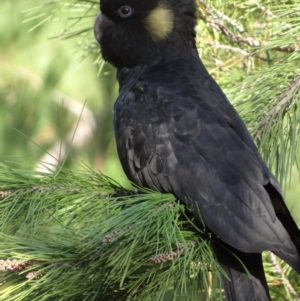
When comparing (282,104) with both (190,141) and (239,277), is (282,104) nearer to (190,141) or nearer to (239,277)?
(190,141)

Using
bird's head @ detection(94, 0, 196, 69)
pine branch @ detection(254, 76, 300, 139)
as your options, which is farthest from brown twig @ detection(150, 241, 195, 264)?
bird's head @ detection(94, 0, 196, 69)

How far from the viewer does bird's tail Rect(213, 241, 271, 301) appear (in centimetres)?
219

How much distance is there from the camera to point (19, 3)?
6141 mm

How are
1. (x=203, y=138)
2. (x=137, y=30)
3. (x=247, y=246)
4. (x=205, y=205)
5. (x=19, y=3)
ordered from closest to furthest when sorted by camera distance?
(x=247, y=246), (x=205, y=205), (x=203, y=138), (x=137, y=30), (x=19, y=3)

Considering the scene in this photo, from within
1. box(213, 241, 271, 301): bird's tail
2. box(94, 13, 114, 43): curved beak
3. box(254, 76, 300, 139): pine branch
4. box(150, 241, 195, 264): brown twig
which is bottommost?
box(213, 241, 271, 301): bird's tail

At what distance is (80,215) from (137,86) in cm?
85

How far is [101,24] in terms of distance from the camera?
3146 mm

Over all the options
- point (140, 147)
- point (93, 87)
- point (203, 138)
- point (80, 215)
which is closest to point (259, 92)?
point (203, 138)

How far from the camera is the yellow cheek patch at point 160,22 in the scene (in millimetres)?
3094

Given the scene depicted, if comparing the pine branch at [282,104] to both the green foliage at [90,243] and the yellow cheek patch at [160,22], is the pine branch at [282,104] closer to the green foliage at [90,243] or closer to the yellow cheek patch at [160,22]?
the green foliage at [90,243]

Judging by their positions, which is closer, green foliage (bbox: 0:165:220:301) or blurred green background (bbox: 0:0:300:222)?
green foliage (bbox: 0:165:220:301)

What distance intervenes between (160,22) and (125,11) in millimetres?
177

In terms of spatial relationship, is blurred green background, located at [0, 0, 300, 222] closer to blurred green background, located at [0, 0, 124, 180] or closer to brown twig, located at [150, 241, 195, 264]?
blurred green background, located at [0, 0, 124, 180]

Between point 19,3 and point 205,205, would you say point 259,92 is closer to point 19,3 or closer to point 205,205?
point 205,205
